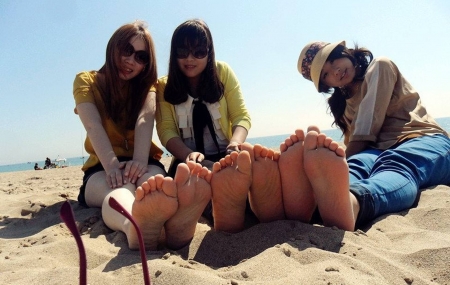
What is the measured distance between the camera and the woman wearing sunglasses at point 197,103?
2.34m

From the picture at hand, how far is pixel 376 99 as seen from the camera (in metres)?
2.42

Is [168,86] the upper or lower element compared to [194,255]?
upper

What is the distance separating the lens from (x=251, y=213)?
78.5 inches


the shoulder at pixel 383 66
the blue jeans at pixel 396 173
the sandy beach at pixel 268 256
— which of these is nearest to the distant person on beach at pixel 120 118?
the sandy beach at pixel 268 256

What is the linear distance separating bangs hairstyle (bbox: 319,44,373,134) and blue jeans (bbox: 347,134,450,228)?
516 mm

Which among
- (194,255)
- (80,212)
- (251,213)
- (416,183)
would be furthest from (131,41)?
(416,183)

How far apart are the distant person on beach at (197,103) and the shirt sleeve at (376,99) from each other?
72 cm

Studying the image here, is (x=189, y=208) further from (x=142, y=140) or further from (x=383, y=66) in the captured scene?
(x=383, y=66)

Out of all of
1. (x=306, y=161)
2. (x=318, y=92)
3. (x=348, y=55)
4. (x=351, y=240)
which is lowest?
(x=351, y=240)

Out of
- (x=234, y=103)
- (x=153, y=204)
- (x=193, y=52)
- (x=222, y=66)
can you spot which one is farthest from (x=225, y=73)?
(x=153, y=204)

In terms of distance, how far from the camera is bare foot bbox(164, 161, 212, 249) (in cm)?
156

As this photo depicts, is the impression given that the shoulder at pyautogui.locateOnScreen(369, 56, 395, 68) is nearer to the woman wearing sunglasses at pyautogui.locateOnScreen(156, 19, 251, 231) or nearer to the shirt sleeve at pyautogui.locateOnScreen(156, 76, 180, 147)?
the woman wearing sunglasses at pyautogui.locateOnScreen(156, 19, 251, 231)

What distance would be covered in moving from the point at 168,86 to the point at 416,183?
5.02ft

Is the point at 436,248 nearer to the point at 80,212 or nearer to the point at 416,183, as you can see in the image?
the point at 416,183
